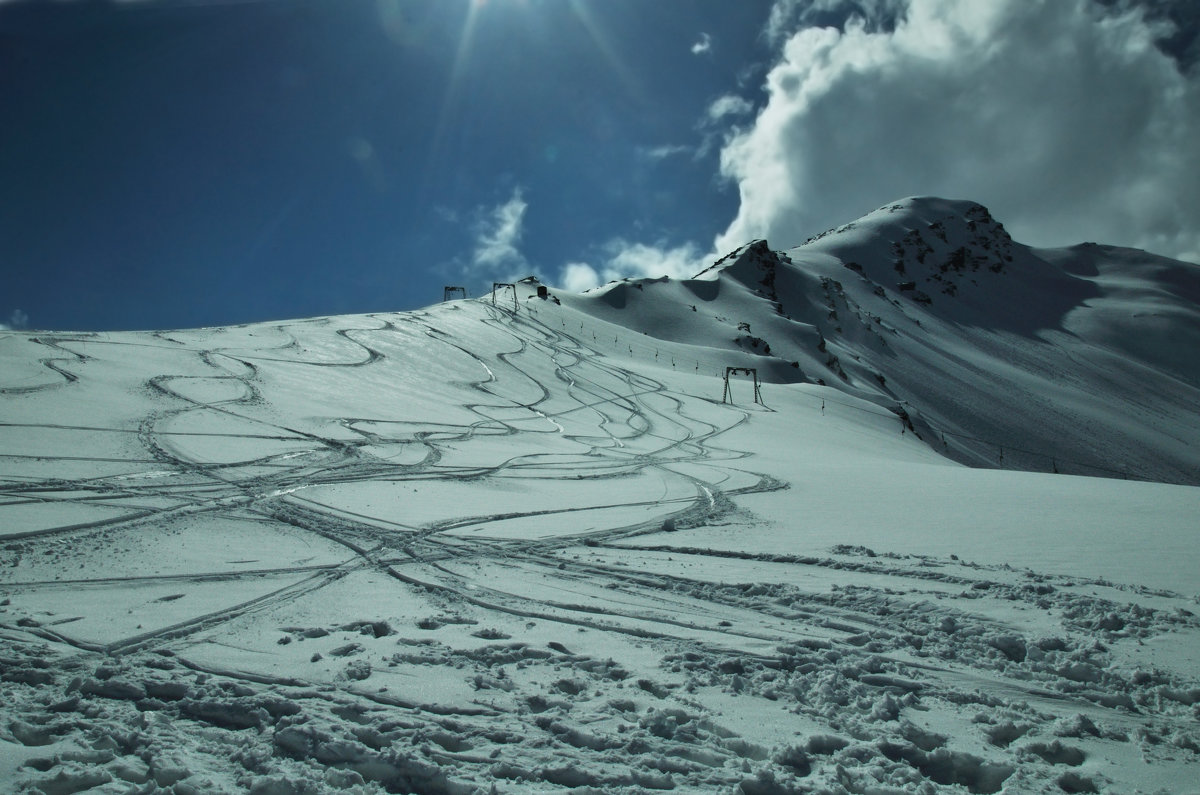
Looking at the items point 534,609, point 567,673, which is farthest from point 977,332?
point 567,673

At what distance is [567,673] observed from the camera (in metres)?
4.56

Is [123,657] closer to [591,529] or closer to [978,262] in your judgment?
[591,529]

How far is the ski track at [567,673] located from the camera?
11.7 ft

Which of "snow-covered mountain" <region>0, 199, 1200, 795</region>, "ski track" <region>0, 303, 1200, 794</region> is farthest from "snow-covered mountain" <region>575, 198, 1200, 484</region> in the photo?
"ski track" <region>0, 303, 1200, 794</region>

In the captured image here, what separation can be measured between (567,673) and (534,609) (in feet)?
4.11

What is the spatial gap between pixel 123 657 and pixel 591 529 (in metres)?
5.55

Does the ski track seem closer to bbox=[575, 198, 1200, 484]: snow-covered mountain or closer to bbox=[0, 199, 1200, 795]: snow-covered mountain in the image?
bbox=[0, 199, 1200, 795]: snow-covered mountain

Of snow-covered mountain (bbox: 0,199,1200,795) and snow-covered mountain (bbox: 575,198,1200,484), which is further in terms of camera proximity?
snow-covered mountain (bbox: 575,198,1200,484)

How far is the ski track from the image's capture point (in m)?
3.56

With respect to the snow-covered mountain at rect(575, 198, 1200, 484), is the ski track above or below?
below

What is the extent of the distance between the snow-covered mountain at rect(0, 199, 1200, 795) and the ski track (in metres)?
0.03

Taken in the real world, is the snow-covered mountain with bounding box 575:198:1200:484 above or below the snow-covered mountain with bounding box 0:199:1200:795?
above

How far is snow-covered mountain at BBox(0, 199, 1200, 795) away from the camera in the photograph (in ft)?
12.0

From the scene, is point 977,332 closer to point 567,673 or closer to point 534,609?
point 534,609
